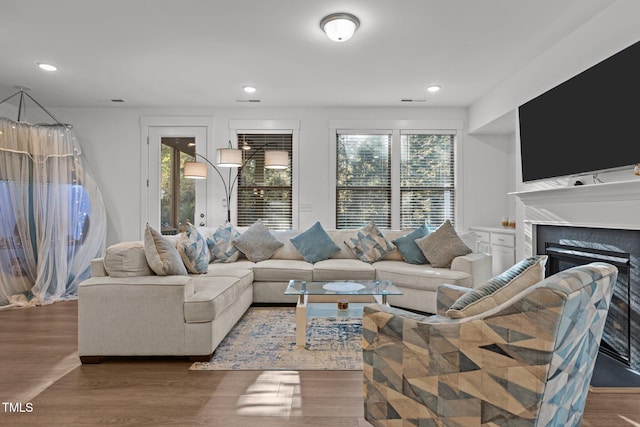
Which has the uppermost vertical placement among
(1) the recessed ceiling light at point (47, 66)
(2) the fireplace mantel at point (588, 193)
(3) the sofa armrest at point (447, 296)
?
(1) the recessed ceiling light at point (47, 66)

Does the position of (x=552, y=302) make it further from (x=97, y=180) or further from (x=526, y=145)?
(x=97, y=180)

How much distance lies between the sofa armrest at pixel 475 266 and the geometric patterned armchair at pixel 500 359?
2135mm

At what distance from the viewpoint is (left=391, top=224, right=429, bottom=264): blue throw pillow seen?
3.97 metres

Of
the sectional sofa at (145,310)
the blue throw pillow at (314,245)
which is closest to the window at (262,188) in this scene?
the blue throw pillow at (314,245)

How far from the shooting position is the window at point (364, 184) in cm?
511

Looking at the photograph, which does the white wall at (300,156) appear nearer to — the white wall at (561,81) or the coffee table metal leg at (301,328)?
the white wall at (561,81)

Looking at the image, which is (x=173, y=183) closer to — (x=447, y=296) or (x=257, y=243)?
(x=257, y=243)

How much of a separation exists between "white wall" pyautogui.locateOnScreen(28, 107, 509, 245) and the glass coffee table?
2.05m

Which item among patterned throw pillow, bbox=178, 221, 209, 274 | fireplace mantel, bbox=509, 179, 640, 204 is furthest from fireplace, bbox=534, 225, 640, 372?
patterned throw pillow, bbox=178, 221, 209, 274

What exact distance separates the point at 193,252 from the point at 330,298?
1.33 m

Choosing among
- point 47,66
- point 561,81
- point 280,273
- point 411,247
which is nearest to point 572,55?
point 561,81

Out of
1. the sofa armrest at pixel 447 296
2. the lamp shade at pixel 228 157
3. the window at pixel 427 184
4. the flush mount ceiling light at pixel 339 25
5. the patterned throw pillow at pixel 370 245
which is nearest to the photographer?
the sofa armrest at pixel 447 296

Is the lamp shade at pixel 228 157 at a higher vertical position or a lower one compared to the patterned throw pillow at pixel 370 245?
higher

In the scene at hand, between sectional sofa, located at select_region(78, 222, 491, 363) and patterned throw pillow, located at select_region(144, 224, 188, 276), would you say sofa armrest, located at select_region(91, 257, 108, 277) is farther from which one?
patterned throw pillow, located at select_region(144, 224, 188, 276)
